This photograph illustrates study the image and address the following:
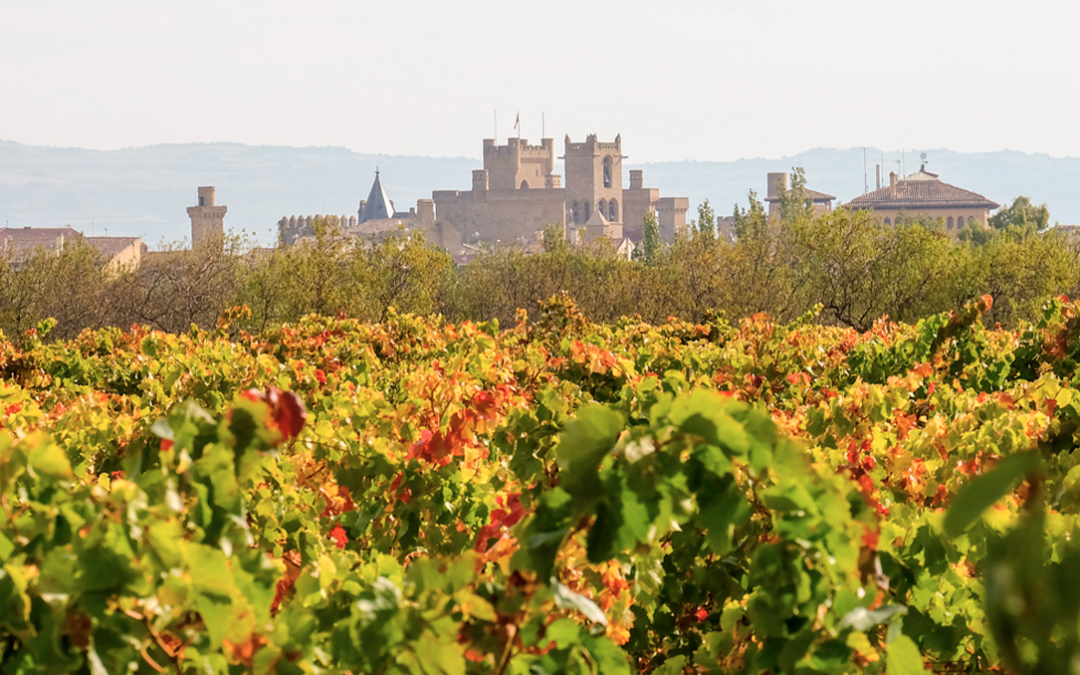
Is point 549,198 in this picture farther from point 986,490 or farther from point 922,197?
point 986,490

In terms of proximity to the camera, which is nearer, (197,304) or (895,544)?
(895,544)

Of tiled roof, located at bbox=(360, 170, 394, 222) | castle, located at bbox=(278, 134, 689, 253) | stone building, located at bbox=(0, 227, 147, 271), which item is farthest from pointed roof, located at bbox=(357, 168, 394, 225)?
stone building, located at bbox=(0, 227, 147, 271)

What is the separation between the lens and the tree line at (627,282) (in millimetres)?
34656

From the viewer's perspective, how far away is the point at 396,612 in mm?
1606

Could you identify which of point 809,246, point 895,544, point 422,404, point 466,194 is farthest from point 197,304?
point 466,194

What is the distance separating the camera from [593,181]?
405ft

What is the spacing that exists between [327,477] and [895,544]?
7.16 ft

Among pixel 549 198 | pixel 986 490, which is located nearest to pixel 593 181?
pixel 549 198

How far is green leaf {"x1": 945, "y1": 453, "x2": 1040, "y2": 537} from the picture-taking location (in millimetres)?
638

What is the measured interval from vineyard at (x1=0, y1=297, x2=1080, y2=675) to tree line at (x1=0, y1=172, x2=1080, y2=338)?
1157 inches

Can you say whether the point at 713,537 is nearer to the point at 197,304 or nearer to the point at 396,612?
the point at 396,612

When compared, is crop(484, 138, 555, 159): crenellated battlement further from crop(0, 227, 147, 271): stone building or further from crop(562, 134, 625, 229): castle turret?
crop(0, 227, 147, 271): stone building

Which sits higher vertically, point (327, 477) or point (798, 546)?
point (798, 546)

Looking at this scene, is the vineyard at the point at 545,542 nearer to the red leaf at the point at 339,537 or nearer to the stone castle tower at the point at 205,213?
the red leaf at the point at 339,537
